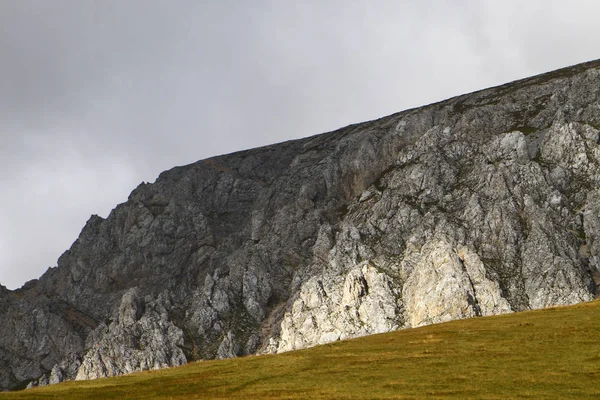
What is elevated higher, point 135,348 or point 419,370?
point 135,348

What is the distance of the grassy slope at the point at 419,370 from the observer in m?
44.8

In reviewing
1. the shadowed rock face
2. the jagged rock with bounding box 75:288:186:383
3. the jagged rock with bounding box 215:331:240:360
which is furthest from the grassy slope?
the jagged rock with bounding box 75:288:186:383

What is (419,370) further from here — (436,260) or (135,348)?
Answer: (135,348)

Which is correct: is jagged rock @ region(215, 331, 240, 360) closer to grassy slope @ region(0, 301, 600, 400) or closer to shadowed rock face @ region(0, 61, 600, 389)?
shadowed rock face @ region(0, 61, 600, 389)

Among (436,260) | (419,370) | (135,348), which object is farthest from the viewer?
(135,348)

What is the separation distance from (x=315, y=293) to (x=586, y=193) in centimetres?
7503

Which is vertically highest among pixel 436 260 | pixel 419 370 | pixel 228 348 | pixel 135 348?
pixel 436 260

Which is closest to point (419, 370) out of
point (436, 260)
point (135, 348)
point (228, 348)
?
point (436, 260)

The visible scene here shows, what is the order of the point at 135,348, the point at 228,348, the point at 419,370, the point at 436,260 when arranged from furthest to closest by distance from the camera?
the point at 135,348
the point at 228,348
the point at 436,260
the point at 419,370

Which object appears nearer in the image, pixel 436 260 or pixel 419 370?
pixel 419 370

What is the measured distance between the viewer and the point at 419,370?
52.5 m

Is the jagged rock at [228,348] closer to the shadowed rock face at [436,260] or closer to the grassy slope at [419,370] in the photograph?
the shadowed rock face at [436,260]

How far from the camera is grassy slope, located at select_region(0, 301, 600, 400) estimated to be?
44.8m

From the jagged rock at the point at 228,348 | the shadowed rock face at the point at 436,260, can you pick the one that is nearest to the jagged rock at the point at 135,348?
the shadowed rock face at the point at 436,260
